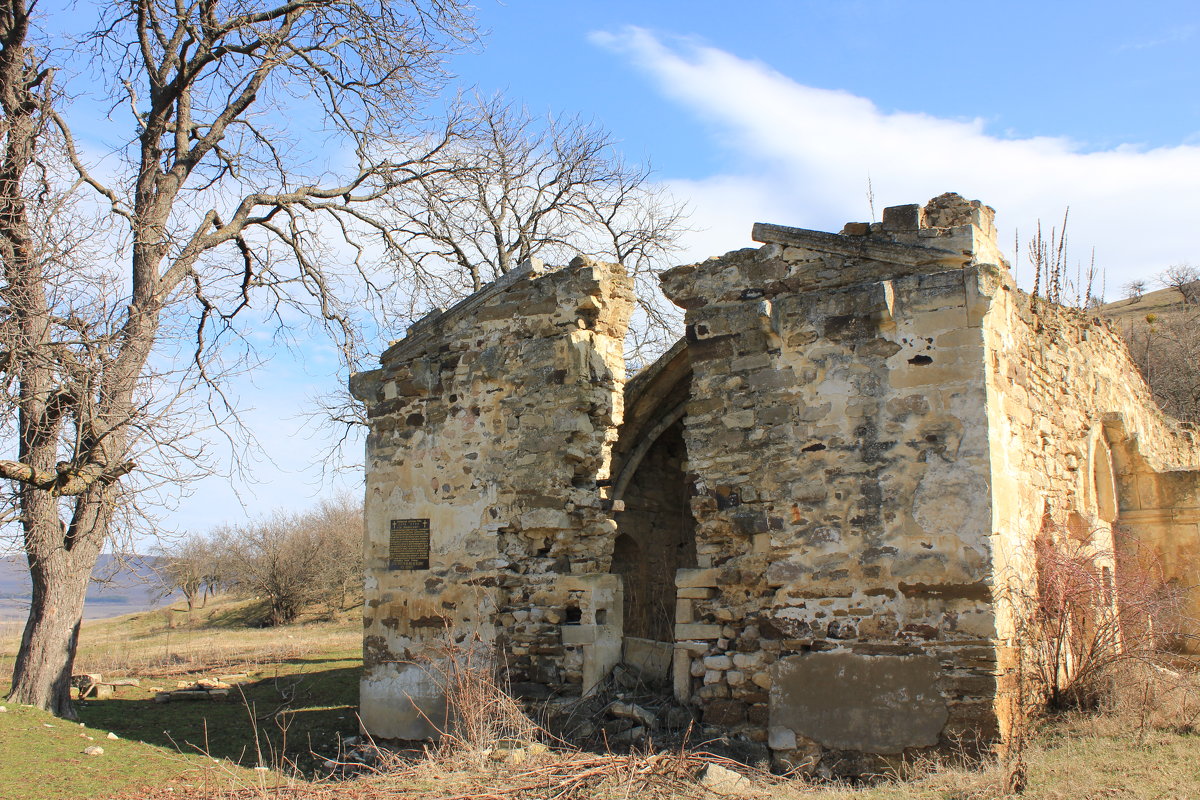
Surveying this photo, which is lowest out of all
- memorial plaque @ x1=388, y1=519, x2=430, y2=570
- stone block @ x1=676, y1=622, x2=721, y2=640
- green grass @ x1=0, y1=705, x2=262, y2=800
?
green grass @ x1=0, y1=705, x2=262, y2=800

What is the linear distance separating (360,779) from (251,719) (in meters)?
3.23

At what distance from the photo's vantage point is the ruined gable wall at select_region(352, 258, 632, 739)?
8.00m

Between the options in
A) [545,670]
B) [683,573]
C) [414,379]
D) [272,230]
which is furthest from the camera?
[272,230]

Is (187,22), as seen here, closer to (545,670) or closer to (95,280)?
(95,280)

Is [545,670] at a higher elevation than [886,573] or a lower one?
lower

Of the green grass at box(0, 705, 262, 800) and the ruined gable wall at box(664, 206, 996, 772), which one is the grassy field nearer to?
the green grass at box(0, 705, 262, 800)

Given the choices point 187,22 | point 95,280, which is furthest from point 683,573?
point 187,22

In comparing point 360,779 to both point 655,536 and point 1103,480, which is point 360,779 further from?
point 1103,480

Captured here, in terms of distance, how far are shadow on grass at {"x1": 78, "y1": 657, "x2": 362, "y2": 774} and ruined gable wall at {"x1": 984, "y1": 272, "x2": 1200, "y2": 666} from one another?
232 inches

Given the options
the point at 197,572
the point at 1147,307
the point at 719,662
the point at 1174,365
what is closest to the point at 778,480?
the point at 719,662

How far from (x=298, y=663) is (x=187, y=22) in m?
9.08

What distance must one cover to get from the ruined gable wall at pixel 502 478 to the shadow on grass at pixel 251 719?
1.00 metres

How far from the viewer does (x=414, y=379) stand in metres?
8.98

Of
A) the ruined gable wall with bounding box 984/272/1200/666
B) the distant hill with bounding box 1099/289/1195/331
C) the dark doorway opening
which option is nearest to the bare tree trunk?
the dark doorway opening
